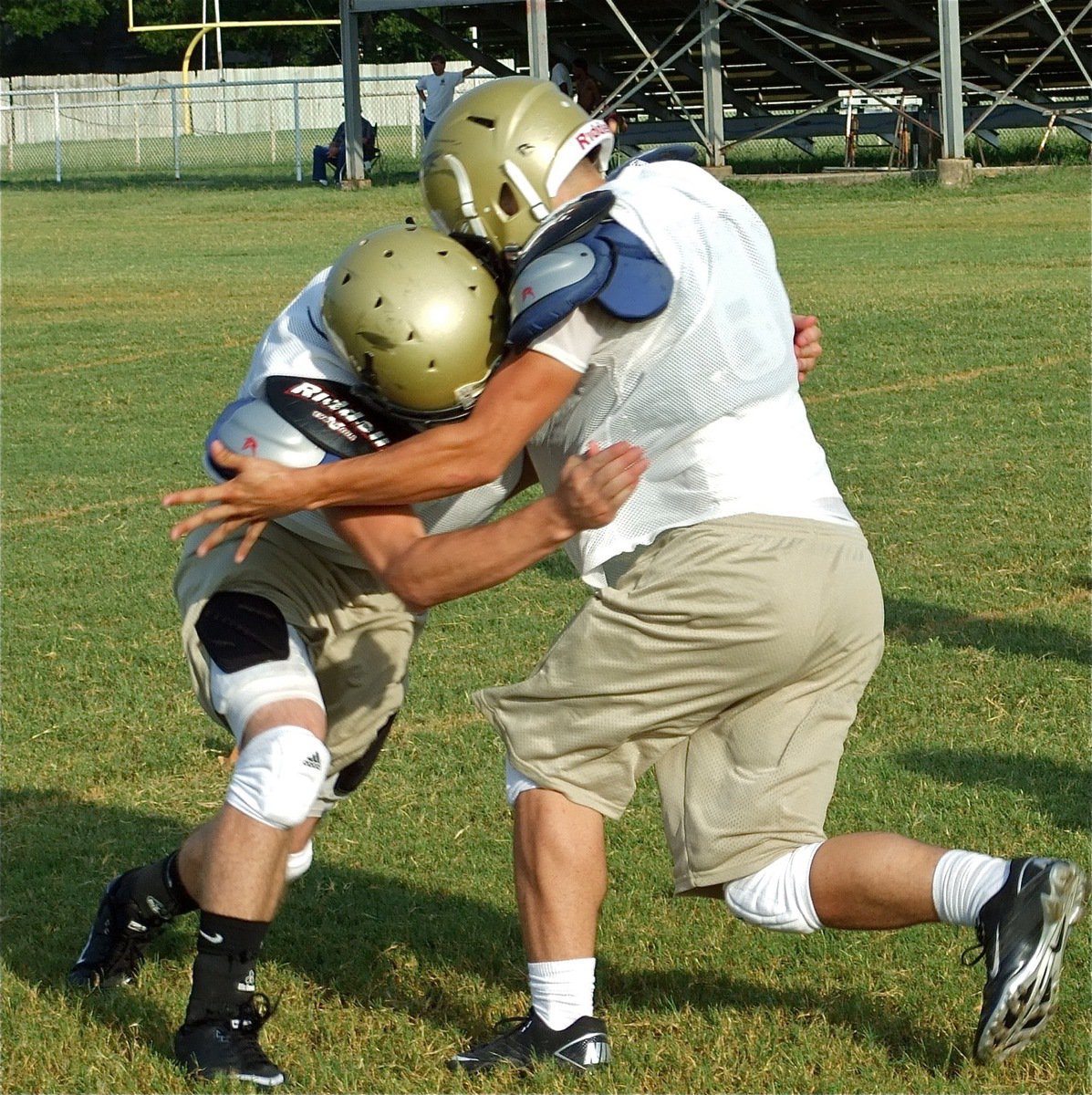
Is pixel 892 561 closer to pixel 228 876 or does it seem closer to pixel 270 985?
pixel 270 985

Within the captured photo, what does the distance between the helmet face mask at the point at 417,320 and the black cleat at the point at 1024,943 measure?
1.43 m

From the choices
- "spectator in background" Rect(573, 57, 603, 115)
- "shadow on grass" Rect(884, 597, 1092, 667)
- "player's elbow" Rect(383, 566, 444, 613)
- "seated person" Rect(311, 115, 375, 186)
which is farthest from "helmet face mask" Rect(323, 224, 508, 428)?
"seated person" Rect(311, 115, 375, 186)

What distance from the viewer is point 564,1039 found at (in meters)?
3.65

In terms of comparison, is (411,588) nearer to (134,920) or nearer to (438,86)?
(134,920)

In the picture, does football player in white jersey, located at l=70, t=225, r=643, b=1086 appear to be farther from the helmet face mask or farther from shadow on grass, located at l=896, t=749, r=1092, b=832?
shadow on grass, located at l=896, t=749, r=1092, b=832

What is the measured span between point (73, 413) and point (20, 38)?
66.2 m

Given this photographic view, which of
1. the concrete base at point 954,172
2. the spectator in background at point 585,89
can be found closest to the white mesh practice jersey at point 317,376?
the concrete base at point 954,172

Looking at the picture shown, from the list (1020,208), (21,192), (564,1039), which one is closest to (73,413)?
(564,1039)

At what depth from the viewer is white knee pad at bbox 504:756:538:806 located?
3615mm

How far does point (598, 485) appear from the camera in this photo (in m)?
3.28

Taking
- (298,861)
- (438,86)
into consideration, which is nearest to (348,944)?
(298,861)

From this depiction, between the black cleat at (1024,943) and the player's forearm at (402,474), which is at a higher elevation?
the player's forearm at (402,474)

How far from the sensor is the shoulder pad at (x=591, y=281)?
3271 millimetres

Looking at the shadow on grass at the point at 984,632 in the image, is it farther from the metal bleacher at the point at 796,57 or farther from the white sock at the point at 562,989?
the metal bleacher at the point at 796,57
